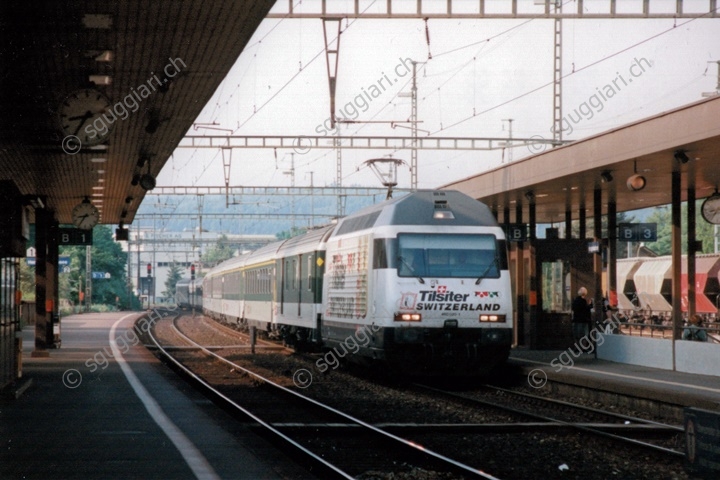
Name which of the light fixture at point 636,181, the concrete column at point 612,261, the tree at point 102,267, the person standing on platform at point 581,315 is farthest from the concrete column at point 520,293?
the tree at point 102,267

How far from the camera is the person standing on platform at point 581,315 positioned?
23.0 metres

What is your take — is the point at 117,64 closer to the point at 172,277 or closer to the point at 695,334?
the point at 695,334

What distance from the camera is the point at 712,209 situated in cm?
2242

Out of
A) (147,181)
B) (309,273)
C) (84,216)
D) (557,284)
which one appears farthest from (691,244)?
(84,216)

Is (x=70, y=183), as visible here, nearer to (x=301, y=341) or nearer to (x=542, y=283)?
(x=301, y=341)

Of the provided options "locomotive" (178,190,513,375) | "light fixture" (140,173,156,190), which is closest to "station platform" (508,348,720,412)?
"locomotive" (178,190,513,375)

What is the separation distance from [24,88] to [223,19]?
14.4 ft

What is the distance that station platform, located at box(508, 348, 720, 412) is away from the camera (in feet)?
49.7

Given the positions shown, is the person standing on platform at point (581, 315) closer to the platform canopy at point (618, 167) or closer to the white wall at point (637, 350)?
the white wall at point (637, 350)

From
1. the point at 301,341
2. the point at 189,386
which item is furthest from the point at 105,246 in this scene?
the point at 189,386

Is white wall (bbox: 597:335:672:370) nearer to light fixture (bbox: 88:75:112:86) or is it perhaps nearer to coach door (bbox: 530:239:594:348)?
coach door (bbox: 530:239:594:348)

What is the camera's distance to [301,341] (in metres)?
28.8

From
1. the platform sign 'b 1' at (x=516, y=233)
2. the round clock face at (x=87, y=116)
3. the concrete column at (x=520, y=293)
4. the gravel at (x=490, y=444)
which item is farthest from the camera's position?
the concrete column at (x=520, y=293)

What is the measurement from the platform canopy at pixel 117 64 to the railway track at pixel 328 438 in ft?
14.6
